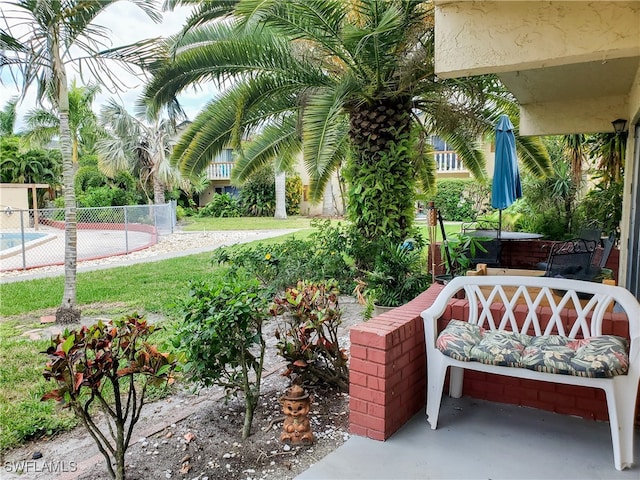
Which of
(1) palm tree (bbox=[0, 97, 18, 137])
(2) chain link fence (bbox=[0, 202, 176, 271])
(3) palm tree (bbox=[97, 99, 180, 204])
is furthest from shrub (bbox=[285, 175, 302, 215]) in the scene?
(1) palm tree (bbox=[0, 97, 18, 137])

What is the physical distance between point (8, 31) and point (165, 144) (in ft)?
66.6

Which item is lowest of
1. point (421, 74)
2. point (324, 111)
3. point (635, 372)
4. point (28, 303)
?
point (28, 303)

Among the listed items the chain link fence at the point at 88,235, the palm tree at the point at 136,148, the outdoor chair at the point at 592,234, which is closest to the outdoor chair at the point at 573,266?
the outdoor chair at the point at 592,234

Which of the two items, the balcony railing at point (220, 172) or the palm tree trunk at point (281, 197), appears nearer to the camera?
the palm tree trunk at point (281, 197)

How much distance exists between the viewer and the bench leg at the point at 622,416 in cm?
244

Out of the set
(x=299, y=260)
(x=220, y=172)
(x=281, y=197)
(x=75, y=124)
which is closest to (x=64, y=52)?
(x=299, y=260)

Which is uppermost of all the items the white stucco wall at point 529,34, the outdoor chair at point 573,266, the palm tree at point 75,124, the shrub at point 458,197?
the palm tree at point 75,124

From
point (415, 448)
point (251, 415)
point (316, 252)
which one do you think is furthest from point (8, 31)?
point (415, 448)

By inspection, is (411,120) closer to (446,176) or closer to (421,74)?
(421,74)

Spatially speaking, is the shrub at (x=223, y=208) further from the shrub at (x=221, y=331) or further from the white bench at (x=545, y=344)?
the white bench at (x=545, y=344)

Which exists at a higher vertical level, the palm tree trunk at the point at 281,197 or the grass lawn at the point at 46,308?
the palm tree trunk at the point at 281,197

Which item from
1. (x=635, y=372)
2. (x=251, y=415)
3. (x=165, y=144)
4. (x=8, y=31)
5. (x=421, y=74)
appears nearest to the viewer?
(x=635, y=372)

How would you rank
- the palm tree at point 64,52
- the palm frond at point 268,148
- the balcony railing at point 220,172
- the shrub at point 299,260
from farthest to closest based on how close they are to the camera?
the balcony railing at point 220,172 < the palm frond at point 268,148 < the shrub at point 299,260 < the palm tree at point 64,52

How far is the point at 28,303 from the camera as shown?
8.19 meters
